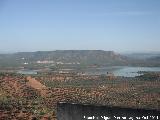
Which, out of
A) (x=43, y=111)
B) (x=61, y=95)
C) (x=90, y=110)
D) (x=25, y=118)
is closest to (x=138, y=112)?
(x=90, y=110)

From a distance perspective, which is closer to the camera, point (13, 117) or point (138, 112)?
point (138, 112)

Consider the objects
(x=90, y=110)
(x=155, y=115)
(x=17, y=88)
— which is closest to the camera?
(x=155, y=115)

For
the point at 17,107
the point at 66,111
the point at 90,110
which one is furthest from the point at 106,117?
the point at 17,107

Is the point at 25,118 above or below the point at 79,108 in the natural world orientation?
below

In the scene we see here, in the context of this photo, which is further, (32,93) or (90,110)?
(32,93)

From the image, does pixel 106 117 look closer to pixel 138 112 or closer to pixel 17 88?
pixel 138 112

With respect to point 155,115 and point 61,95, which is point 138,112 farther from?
point 61,95

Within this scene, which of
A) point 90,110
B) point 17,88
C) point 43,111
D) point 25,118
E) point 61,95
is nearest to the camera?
point 90,110

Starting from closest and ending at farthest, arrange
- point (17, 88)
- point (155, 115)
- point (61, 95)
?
1. point (155, 115)
2. point (61, 95)
3. point (17, 88)

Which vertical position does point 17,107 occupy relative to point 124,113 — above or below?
below
